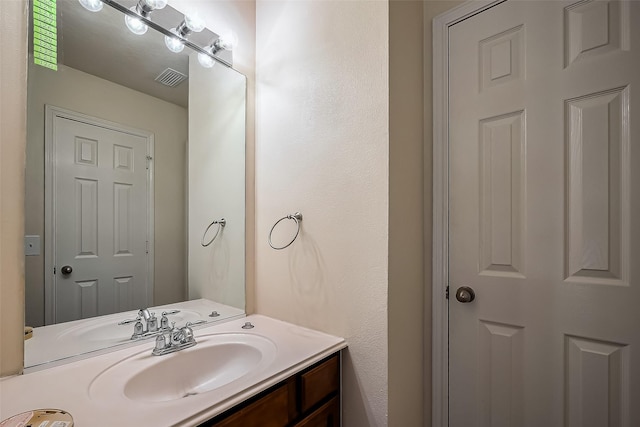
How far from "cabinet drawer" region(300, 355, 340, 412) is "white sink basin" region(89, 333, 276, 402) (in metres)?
0.14

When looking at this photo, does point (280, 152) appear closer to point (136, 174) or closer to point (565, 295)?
point (136, 174)

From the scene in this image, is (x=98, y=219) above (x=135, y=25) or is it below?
below

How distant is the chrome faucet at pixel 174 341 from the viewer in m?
1.02

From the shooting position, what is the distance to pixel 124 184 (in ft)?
3.63

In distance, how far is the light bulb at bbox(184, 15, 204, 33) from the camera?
1222mm

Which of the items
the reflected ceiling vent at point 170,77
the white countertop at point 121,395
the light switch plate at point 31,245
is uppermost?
the reflected ceiling vent at point 170,77

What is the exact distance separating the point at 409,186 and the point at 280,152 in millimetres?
595

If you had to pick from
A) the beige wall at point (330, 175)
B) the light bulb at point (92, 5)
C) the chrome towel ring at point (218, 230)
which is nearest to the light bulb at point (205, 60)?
the beige wall at point (330, 175)

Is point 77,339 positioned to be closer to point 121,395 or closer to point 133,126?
point 121,395

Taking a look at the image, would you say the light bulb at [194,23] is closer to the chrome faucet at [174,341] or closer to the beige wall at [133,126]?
the beige wall at [133,126]

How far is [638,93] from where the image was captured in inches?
37.2

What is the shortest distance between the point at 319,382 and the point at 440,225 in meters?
0.79

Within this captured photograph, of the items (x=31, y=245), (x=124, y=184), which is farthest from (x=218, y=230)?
(x=31, y=245)

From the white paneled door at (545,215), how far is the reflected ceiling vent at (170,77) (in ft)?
3.77
